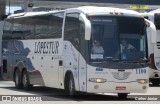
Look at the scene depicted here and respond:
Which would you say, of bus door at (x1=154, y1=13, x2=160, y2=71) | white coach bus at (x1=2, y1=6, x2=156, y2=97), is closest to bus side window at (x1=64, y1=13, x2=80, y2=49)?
white coach bus at (x1=2, y1=6, x2=156, y2=97)

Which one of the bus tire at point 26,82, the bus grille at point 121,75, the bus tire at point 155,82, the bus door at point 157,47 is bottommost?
the bus tire at point 155,82

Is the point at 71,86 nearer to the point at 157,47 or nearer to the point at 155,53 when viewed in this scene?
the point at 155,53

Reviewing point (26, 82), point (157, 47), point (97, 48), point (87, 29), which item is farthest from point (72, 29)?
point (157, 47)

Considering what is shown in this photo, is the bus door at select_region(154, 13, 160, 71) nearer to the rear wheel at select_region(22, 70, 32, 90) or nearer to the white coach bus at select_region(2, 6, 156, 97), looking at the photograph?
the rear wheel at select_region(22, 70, 32, 90)

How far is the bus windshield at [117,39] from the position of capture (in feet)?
58.8

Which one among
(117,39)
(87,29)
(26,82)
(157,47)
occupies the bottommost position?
(26,82)

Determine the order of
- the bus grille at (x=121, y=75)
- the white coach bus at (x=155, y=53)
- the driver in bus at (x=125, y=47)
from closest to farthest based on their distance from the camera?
the bus grille at (x=121, y=75), the driver in bus at (x=125, y=47), the white coach bus at (x=155, y=53)

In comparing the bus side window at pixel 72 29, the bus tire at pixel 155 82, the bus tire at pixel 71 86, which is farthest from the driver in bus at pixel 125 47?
the bus tire at pixel 155 82

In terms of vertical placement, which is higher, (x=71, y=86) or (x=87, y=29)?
(x=87, y=29)

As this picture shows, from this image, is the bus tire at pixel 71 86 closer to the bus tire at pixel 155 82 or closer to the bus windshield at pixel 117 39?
the bus windshield at pixel 117 39

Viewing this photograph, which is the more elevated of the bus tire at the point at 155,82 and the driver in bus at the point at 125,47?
the driver in bus at the point at 125,47

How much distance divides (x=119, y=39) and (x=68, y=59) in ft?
7.37

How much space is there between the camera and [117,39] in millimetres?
18172

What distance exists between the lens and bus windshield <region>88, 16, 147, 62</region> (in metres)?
17.9
